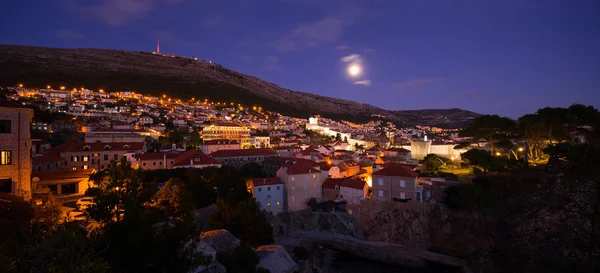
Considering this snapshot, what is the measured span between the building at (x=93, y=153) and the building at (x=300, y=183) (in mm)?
14126

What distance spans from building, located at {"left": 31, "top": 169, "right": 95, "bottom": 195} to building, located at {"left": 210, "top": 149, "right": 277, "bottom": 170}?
13.6 meters

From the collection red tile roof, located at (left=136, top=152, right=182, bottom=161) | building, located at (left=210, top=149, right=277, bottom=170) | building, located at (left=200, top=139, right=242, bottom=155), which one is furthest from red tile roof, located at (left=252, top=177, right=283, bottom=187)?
building, located at (left=200, top=139, right=242, bottom=155)

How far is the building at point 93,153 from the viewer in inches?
1057

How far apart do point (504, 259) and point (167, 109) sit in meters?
68.7

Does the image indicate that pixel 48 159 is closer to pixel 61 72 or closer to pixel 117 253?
pixel 117 253

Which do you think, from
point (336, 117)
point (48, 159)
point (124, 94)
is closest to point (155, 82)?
point (124, 94)

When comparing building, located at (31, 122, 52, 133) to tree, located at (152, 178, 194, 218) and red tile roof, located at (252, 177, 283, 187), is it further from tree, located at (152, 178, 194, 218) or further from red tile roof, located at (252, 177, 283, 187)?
red tile roof, located at (252, 177, 283, 187)

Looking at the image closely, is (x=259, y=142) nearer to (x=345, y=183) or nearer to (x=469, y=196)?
(x=345, y=183)

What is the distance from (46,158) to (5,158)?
1307 centimetres

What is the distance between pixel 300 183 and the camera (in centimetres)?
2738

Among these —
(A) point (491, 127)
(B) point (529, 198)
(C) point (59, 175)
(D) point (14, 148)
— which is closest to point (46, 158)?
(C) point (59, 175)

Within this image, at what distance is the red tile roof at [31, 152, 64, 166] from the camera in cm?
2383

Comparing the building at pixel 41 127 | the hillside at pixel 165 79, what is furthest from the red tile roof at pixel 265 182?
the hillside at pixel 165 79

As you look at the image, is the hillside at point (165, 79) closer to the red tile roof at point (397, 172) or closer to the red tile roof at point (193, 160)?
the red tile roof at point (193, 160)
